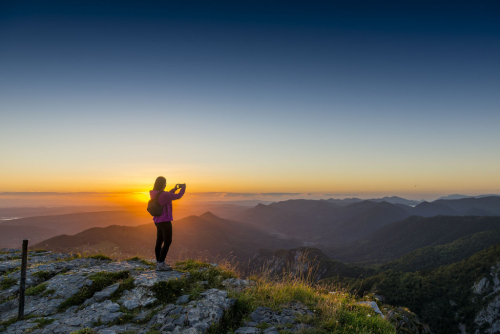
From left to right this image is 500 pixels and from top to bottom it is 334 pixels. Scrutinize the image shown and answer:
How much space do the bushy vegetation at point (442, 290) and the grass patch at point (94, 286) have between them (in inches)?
3225

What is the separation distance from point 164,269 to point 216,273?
203 cm

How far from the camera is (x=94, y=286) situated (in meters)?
6.78

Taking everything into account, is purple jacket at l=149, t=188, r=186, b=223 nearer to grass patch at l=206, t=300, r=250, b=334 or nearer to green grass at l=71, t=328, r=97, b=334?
green grass at l=71, t=328, r=97, b=334

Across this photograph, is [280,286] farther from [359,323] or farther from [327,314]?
[359,323]

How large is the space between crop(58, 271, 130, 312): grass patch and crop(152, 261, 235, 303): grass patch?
5.67 ft

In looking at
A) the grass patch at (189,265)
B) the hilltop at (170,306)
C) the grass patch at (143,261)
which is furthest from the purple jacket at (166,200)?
the grass patch at (143,261)

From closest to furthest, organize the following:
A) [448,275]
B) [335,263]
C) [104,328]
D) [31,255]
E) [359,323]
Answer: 1. [104,328]
2. [359,323]
3. [31,255]
4. [448,275]
5. [335,263]

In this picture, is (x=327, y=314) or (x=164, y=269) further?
(x=164, y=269)

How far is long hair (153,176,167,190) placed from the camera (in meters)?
8.36

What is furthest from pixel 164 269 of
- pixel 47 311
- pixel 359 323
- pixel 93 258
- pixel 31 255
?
pixel 31 255

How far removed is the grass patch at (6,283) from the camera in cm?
721

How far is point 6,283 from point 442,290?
394 feet

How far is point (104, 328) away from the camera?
16.3 ft

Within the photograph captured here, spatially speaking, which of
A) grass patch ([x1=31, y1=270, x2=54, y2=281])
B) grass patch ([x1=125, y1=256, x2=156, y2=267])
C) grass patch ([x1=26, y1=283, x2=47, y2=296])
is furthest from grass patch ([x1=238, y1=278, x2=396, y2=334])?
grass patch ([x1=31, y1=270, x2=54, y2=281])
